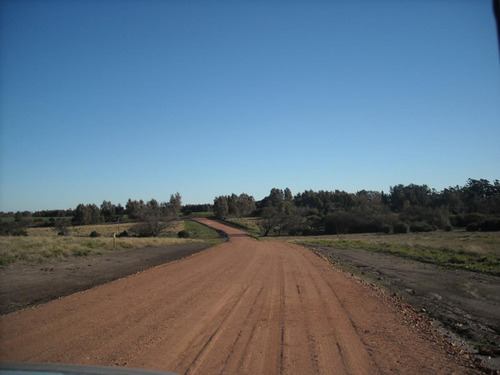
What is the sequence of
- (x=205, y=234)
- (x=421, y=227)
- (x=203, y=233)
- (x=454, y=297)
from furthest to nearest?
(x=203, y=233), (x=205, y=234), (x=421, y=227), (x=454, y=297)

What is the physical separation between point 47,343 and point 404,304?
9606mm

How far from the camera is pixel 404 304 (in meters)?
10.9

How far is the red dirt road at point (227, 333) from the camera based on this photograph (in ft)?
18.7

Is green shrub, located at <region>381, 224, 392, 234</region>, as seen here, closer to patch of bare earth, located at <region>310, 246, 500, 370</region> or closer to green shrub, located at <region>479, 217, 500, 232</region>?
green shrub, located at <region>479, 217, 500, 232</region>

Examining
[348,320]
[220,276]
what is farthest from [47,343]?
[220,276]

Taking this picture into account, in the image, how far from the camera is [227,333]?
7270 millimetres

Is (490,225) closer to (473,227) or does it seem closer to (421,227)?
(473,227)

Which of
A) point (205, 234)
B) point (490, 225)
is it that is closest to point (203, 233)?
point (205, 234)

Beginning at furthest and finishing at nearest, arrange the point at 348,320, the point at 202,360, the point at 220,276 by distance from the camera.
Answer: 1. the point at 220,276
2. the point at 348,320
3. the point at 202,360

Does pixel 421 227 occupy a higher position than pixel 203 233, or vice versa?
pixel 421 227

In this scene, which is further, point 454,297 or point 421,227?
point 421,227

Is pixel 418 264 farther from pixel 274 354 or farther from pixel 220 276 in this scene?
pixel 274 354

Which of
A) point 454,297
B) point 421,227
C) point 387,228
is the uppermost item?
point 421,227

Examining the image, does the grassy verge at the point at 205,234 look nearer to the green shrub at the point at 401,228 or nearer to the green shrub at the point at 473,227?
the green shrub at the point at 401,228
